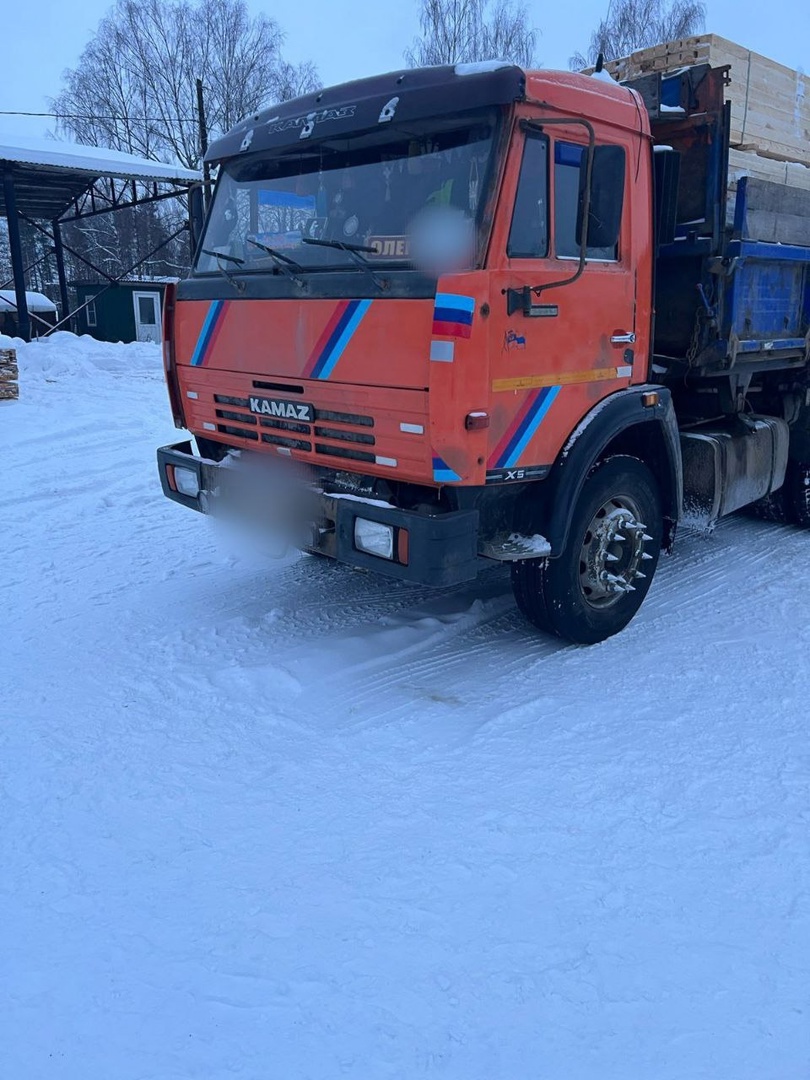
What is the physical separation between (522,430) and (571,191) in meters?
1.11

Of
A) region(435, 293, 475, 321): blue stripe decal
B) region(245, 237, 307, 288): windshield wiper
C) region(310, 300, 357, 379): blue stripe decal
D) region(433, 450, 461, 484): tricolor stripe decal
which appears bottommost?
region(433, 450, 461, 484): tricolor stripe decal

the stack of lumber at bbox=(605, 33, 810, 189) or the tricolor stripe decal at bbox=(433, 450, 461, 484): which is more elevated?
the stack of lumber at bbox=(605, 33, 810, 189)

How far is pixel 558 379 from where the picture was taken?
396 cm

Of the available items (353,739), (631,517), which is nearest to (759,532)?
(631,517)

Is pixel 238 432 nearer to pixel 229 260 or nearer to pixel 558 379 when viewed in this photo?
pixel 229 260

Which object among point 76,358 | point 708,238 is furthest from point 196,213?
point 76,358

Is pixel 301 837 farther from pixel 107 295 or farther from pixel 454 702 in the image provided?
pixel 107 295

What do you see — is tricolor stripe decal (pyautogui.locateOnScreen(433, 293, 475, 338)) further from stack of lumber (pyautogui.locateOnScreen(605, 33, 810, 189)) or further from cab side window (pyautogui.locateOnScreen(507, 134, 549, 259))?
stack of lumber (pyautogui.locateOnScreen(605, 33, 810, 189))

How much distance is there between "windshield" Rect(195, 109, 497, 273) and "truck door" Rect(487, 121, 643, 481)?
0.18 metres

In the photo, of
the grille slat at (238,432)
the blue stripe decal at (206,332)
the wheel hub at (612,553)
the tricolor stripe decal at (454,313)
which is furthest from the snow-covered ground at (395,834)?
the tricolor stripe decal at (454,313)

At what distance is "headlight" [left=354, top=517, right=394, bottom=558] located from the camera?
3803 mm

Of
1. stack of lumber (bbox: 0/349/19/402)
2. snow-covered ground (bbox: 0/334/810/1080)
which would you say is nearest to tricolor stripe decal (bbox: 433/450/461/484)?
snow-covered ground (bbox: 0/334/810/1080)

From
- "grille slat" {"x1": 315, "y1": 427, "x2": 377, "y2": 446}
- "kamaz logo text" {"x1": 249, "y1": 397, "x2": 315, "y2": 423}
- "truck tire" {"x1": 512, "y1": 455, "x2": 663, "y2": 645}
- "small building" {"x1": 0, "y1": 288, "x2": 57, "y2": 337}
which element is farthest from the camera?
"small building" {"x1": 0, "y1": 288, "x2": 57, "y2": 337}

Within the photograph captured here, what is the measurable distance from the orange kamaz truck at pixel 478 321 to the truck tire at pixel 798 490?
156 cm
